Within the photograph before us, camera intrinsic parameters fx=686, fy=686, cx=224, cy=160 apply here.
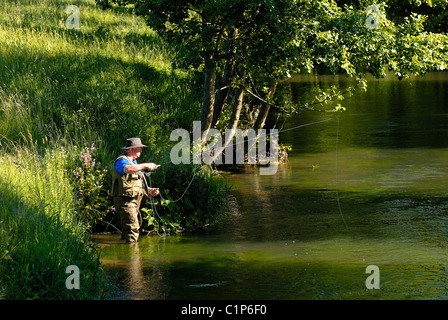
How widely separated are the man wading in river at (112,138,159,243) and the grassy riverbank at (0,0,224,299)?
664 mm

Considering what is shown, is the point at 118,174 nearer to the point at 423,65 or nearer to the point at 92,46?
the point at 423,65

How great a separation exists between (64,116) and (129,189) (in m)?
5.54

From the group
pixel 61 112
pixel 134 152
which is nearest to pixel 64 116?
pixel 61 112

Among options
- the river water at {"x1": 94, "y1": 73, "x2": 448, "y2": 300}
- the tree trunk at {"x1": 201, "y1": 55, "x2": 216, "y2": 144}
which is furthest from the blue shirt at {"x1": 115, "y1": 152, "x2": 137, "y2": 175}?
the tree trunk at {"x1": 201, "y1": 55, "x2": 216, "y2": 144}

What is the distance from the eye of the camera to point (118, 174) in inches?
434

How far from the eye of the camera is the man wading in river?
36.1ft

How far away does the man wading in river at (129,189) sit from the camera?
1101 cm

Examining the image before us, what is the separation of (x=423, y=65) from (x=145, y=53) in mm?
10750

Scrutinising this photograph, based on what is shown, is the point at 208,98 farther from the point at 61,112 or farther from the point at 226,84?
the point at 61,112

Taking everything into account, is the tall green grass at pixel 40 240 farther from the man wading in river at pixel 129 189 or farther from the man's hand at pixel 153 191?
the man's hand at pixel 153 191

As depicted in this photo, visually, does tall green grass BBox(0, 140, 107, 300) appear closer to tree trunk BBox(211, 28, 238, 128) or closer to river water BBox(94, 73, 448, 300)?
river water BBox(94, 73, 448, 300)

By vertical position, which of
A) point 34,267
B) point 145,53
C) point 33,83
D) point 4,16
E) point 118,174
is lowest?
point 34,267
